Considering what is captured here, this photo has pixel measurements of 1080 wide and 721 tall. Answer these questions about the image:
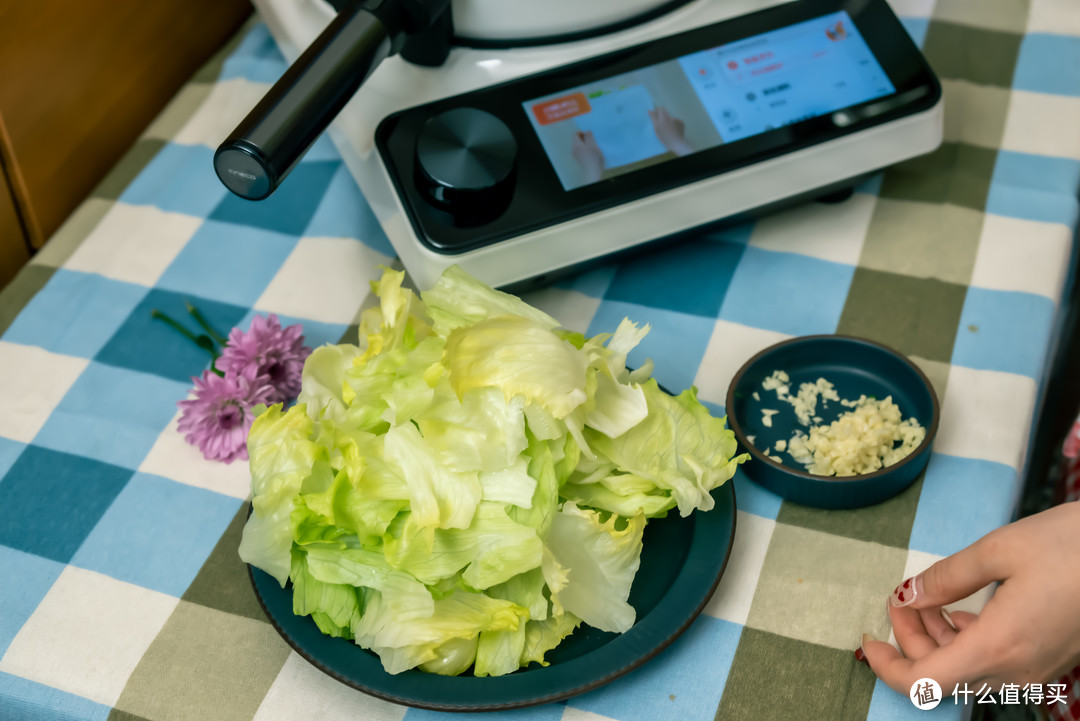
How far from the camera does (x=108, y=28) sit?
1.05m

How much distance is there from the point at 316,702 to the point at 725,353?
18.0 inches

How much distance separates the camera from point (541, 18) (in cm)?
88

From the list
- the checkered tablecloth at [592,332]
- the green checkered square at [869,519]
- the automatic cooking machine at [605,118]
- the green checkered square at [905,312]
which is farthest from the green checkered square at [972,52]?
the green checkered square at [869,519]

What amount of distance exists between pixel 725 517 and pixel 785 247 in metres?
0.36

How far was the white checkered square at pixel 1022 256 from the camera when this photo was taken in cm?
87

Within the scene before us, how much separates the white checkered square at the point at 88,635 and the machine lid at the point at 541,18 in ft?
1.86

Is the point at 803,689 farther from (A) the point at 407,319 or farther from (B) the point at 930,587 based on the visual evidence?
(A) the point at 407,319

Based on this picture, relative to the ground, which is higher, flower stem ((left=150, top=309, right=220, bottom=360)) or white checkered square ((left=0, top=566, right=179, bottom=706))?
flower stem ((left=150, top=309, right=220, bottom=360))

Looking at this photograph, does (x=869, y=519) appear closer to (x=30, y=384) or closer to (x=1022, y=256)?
(x=1022, y=256)

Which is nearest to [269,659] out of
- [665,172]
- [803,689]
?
[803,689]

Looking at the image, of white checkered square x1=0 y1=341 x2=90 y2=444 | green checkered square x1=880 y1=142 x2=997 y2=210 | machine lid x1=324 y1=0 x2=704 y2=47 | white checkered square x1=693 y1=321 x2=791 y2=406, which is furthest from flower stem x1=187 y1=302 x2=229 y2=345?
green checkered square x1=880 y1=142 x2=997 y2=210

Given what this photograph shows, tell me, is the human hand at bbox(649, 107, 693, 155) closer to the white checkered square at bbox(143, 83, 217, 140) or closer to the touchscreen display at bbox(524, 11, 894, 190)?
the touchscreen display at bbox(524, 11, 894, 190)

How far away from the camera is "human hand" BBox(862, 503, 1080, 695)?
0.58 meters

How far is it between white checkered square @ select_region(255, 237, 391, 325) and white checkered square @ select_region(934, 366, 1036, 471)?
550 mm
